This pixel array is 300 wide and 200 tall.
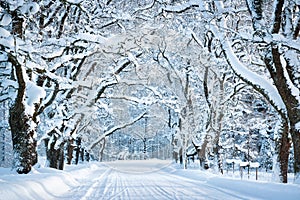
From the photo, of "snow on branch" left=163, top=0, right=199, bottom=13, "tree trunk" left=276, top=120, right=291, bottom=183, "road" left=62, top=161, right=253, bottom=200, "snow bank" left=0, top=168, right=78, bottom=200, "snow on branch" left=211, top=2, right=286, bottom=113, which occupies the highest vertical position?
"snow on branch" left=163, top=0, right=199, bottom=13

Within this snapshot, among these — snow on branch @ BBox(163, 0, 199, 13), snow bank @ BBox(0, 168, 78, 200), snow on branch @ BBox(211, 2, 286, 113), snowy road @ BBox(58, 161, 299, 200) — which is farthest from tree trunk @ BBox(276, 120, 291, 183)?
snow bank @ BBox(0, 168, 78, 200)

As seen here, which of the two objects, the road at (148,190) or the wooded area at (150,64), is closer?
the wooded area at (150,64)

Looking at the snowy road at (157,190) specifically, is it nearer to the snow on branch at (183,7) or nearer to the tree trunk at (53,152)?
the tree trunk at (53,152)

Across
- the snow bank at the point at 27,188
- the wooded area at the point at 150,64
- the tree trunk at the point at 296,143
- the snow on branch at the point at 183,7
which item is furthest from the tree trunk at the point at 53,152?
the tree trunk at the point at 296,143

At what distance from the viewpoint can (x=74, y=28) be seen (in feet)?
48.4

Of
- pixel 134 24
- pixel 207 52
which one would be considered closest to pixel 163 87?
pixel 207 52

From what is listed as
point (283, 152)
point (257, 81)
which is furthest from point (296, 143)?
point (283, 152)

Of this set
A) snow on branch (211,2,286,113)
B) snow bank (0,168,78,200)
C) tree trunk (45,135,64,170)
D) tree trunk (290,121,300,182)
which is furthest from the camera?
tree trunk (45,135,64,170)

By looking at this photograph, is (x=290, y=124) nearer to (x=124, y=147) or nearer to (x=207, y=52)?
(x=207, y=52)

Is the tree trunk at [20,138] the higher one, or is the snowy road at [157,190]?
the tree trunk at [20,138]

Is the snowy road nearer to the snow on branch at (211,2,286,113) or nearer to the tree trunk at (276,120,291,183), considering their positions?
the tree trunk at (276,120,291,183)

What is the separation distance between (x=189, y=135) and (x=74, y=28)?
14.4m

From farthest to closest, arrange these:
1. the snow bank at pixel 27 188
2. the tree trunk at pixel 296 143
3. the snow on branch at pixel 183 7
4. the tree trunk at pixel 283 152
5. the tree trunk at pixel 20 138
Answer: the tree trunk at pixel 283 152 → the snow on branch at pixel 183 7 → the tree trunk at pixel 20 138 → the tree trunk at pixel 296 143 → the snow bank at pixel 27 188

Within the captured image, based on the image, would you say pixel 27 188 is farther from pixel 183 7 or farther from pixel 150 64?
pixel 150 64
